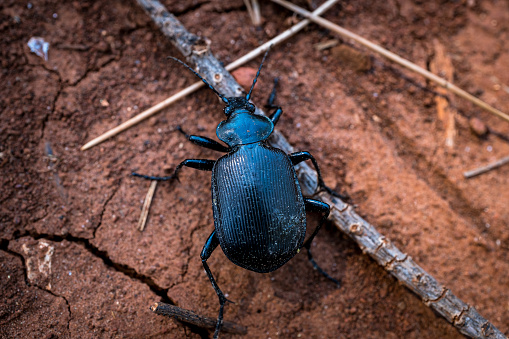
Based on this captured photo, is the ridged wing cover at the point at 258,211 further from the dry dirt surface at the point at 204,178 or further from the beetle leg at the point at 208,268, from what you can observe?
the dry dirt surface at the point at 204,178

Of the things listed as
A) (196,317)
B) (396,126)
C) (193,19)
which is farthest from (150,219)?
(396,126)

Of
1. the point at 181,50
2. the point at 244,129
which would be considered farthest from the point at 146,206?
the point at 181,50

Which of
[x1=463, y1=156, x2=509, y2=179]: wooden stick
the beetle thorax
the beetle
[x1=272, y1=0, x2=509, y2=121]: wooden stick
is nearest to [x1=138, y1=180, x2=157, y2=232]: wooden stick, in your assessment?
the beetle

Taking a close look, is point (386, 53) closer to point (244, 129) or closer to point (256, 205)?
point (244, 129)

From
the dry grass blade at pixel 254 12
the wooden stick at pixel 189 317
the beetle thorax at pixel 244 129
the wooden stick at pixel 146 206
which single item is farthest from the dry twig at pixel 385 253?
the wooden stick at pixel 189 317

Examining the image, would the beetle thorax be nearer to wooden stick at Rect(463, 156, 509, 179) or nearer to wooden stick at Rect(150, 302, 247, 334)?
wooden stick at Rect(150, 302, 247, 334)

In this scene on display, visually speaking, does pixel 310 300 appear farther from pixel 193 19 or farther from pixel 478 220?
pixel 193 19
